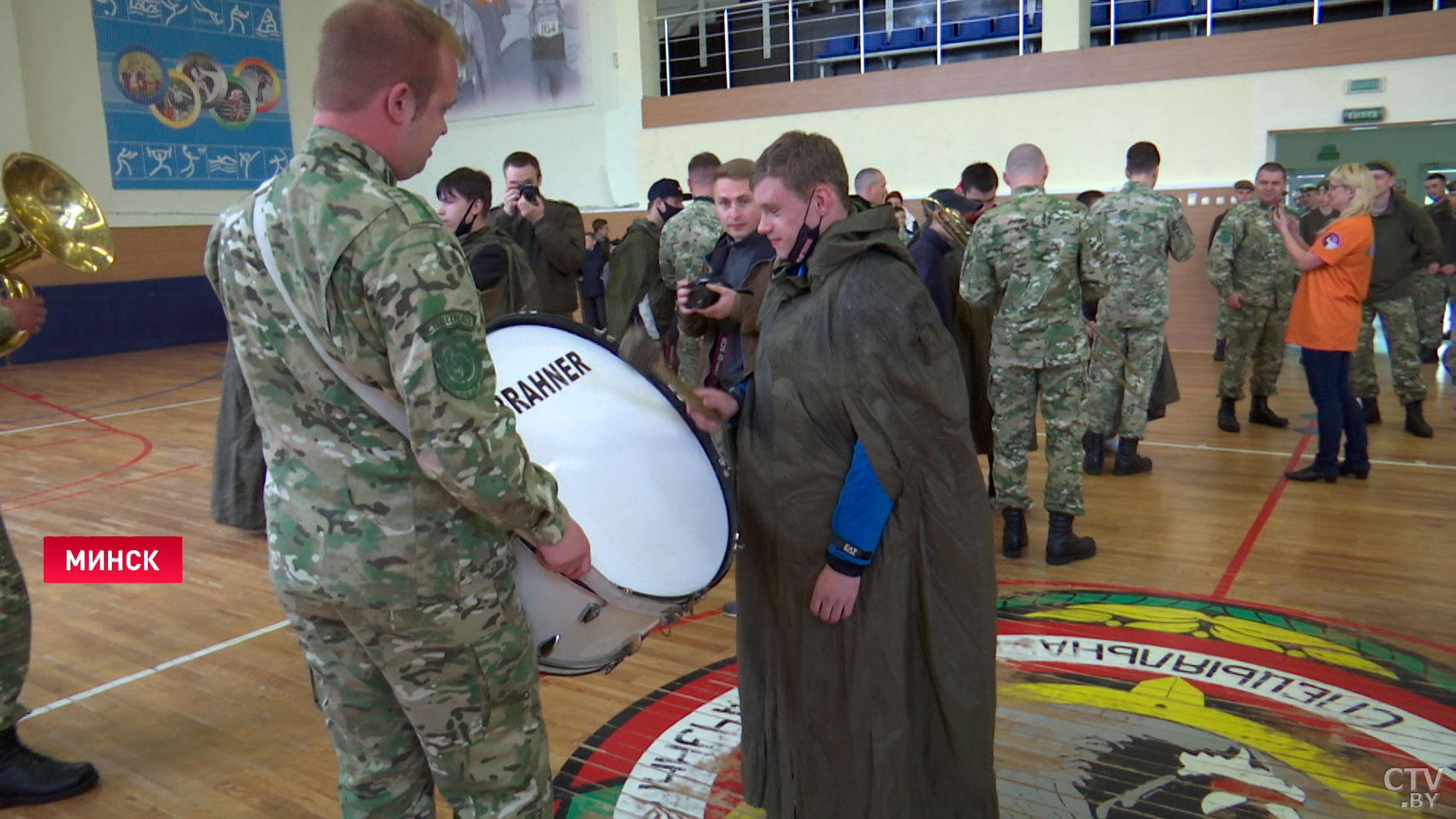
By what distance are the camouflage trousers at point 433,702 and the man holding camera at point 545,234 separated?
11.8 ft

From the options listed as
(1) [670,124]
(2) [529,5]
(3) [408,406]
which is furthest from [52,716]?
(2) [529,5]

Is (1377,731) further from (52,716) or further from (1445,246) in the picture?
(1445,246)

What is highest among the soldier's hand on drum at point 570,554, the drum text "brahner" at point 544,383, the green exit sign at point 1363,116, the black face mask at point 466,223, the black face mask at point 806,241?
the green exit sign at point 1363,116

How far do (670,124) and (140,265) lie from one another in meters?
6.81

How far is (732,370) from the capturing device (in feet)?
10.0

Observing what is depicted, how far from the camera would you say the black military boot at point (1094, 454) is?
5715 millimetres

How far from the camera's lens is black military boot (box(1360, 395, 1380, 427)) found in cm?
650

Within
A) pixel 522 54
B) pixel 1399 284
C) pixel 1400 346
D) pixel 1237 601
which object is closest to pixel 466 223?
pixel 1237 601

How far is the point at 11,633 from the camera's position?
259cm

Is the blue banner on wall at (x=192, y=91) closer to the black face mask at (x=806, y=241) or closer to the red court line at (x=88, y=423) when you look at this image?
the red court line at (x=88, y=423)

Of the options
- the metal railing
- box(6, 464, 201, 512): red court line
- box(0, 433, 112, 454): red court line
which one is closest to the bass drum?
box(6, 464, 201, 512): red court line

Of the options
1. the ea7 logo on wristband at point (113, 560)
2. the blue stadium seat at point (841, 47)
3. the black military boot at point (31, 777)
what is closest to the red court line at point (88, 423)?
the ea7 logo on wristband at point (113, 560)

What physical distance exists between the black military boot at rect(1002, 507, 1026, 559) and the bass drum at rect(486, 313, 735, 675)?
278 cm

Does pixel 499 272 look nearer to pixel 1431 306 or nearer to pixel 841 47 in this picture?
pixel 1431 306
